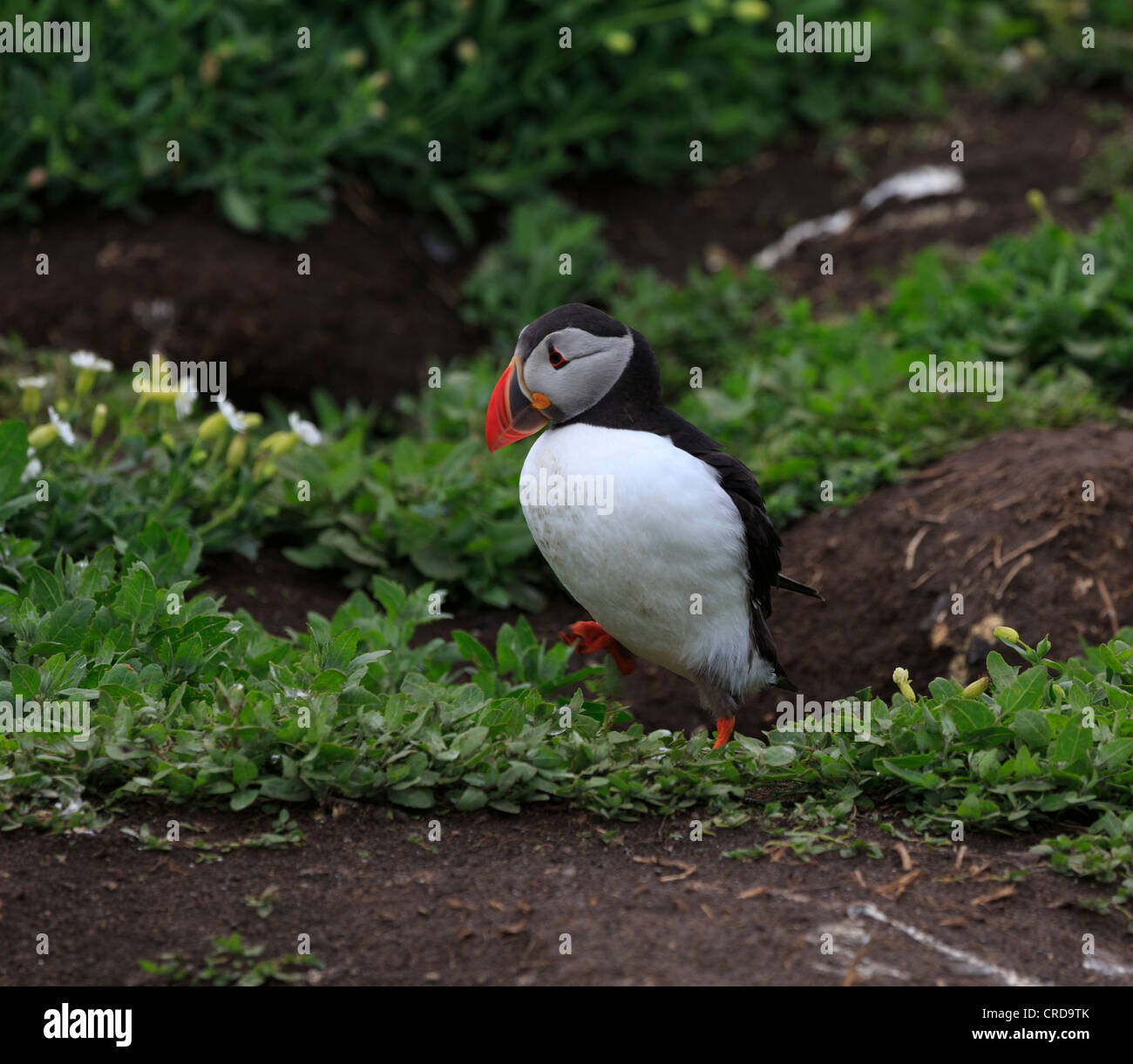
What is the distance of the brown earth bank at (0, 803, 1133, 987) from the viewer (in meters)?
3.04

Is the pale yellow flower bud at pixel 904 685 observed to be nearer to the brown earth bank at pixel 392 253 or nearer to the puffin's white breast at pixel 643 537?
the puffin's white breast at pixel 643 537

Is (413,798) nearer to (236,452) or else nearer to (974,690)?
(974,690)

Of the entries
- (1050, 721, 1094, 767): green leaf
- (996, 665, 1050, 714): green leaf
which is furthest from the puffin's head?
(1050, 721, 1094, 767): green leaf

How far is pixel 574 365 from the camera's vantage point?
13.5ft

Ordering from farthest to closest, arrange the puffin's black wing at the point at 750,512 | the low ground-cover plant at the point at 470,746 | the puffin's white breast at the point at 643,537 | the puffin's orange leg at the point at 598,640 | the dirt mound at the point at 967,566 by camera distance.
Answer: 1. the dirt mound at the point at 967,566
2. the puffin's orange leg at the point at 598,640
3. the puffin's black wing at the point at 750,512
4. the puffin's white breast at the point at 643,537
5. the low ground-cover plant at the point at 470,746

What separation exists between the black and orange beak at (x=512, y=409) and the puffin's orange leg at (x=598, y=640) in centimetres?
75

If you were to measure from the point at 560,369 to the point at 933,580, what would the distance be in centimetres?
233

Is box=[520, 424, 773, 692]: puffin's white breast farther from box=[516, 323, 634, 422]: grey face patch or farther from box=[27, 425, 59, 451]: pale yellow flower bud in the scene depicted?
box=[27, 425, 59, 451]: pale yellow flower bud

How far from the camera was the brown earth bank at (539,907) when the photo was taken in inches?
120

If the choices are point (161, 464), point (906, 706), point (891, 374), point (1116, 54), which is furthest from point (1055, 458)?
point (1116, 54)

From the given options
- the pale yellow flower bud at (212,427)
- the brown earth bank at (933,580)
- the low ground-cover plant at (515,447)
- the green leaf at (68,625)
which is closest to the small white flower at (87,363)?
the low ground-cover plant at (515,447)

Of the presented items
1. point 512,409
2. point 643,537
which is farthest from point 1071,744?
point 512,409
